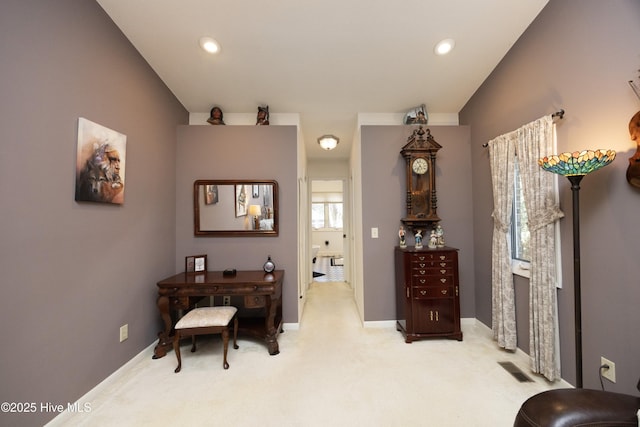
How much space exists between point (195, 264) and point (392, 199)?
8.16ft

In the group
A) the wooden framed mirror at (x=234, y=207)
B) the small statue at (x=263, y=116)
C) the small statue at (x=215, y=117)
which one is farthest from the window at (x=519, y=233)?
the small statue at (x=215, y=117)

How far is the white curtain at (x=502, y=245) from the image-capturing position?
231 cm

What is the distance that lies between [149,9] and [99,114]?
88 centimetres

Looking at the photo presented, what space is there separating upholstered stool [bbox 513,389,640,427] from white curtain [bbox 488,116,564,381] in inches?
41.2

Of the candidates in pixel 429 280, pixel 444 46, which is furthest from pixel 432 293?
pixel 444 46

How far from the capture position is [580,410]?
934 mm

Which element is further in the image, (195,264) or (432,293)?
(195,264)

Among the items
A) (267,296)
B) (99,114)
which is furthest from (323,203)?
(99,114)

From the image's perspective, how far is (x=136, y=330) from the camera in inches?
88.1

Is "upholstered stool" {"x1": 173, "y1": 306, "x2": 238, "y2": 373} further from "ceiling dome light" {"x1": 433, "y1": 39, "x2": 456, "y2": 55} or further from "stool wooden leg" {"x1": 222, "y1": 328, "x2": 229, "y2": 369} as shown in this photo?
"ceiling dome light" {"x1": 433, "y1": 39, "x2": 456, "y2": 55}

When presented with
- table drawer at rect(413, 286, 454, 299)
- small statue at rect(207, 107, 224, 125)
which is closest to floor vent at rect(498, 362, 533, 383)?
table drawer at rect(413, 286, 454, 299)

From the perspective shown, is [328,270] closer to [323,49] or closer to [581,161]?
[323,49]

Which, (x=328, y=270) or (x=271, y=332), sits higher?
(x=271, y=332)

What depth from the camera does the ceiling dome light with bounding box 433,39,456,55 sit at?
7.07 ft
